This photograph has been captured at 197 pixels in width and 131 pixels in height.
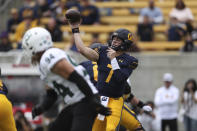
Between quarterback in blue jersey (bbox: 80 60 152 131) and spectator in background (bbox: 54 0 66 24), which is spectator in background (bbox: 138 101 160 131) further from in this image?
quarterback in blue jersey (bbox: 80 60 152 131)

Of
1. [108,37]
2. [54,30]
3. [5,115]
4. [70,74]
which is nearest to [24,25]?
[54,30]

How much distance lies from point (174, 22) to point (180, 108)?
7.17 feet

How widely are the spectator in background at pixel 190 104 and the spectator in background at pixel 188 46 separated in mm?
1765

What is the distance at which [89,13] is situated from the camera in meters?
17.9

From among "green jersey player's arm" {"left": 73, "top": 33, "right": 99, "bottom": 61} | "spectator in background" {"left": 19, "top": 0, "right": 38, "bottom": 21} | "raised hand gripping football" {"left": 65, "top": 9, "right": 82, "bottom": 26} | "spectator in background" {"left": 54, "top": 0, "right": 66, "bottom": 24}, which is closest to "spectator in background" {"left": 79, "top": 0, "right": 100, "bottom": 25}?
"spectator in background" {"left": 54, "top": 0, "right": 66, "bottom": 24}

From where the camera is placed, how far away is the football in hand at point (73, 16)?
25.8 ft

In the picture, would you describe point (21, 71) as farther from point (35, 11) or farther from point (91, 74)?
point (91, 74)

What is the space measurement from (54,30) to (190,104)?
444 cm

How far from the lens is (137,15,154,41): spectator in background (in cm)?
1691

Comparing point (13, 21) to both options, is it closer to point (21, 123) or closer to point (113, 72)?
point (21, 123)

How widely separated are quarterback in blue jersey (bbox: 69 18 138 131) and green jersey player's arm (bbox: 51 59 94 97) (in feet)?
5.48

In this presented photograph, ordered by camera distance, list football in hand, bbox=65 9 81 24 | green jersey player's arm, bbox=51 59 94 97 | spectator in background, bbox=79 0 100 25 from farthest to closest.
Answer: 1. spectator in background, bbox=79 0 100 25
2. football in hand, bbox=65 9 81 24
3. green jersey player's arm, bbox=51 59 94 97

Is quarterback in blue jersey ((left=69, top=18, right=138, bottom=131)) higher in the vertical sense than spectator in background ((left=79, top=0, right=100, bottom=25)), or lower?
higher

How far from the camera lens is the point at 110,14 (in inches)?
745
